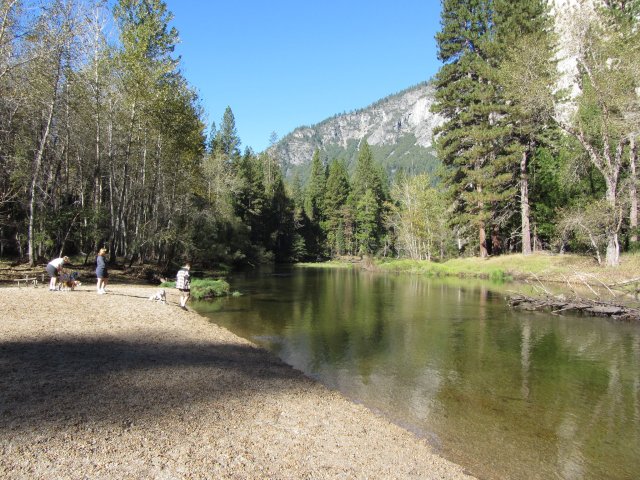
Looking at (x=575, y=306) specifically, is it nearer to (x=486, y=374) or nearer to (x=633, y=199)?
(x=486, y=374)

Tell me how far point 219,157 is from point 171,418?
2089 inches

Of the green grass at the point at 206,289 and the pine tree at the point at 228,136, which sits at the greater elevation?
the pine tree at the point at 228,136

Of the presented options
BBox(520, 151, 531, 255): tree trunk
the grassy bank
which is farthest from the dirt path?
BBox(520, 151, 531, 255): tree trunk

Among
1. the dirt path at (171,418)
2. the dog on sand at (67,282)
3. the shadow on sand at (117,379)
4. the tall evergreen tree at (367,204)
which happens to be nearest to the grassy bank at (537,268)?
the shadow on sand at (117,379)

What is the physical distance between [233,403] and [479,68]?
39849mm

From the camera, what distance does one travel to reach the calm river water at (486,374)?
682cm

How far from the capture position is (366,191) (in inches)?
3275

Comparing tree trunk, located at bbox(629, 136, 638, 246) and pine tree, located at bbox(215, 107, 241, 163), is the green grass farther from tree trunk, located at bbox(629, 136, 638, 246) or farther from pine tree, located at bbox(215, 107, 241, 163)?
pine tree, located at bbox(215, 107, 241, 163)

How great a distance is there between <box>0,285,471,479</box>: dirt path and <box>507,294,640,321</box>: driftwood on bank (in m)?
14.6

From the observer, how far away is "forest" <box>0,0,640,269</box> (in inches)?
931

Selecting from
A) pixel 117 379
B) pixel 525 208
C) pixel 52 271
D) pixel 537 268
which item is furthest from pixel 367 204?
pixel 117 379

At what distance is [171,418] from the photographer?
6098 millimetres

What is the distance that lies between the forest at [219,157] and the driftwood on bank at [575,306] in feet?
36.1

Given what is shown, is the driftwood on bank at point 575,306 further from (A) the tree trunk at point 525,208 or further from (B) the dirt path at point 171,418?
(A) the tree trunk at point 525,208
